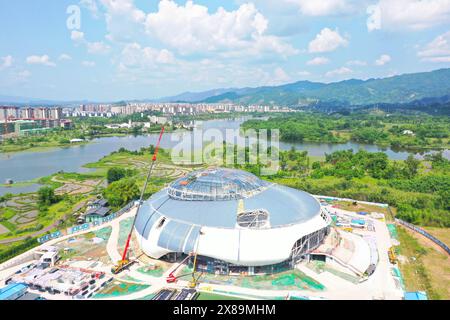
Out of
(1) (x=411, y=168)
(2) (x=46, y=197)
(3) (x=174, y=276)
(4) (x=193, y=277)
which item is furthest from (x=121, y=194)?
(1) (x=411, y=168)

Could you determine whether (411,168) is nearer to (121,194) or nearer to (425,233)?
(425,233)

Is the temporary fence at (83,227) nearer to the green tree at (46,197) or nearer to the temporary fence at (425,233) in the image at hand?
the green tree at (46,197)

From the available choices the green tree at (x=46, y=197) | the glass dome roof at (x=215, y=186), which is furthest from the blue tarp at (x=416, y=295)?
the green tree at (x=46, y=197)

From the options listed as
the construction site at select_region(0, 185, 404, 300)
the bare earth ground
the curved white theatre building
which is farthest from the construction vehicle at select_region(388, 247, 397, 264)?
the curved white theatre building

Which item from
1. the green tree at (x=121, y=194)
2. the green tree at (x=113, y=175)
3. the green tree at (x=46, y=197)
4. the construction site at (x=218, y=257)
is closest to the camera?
the construction site at (x=218, y=257)

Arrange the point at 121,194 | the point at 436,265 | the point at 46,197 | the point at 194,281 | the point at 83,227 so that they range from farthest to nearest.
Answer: the point at 46,197
the point at 121,194
the point at 83,227
the point at 436,265
the point at 194,281

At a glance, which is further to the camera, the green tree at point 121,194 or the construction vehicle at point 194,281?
the green tree at point 121,194

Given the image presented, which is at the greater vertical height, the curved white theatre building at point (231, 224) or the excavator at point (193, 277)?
the curved white theatre building at point (231, 224)
